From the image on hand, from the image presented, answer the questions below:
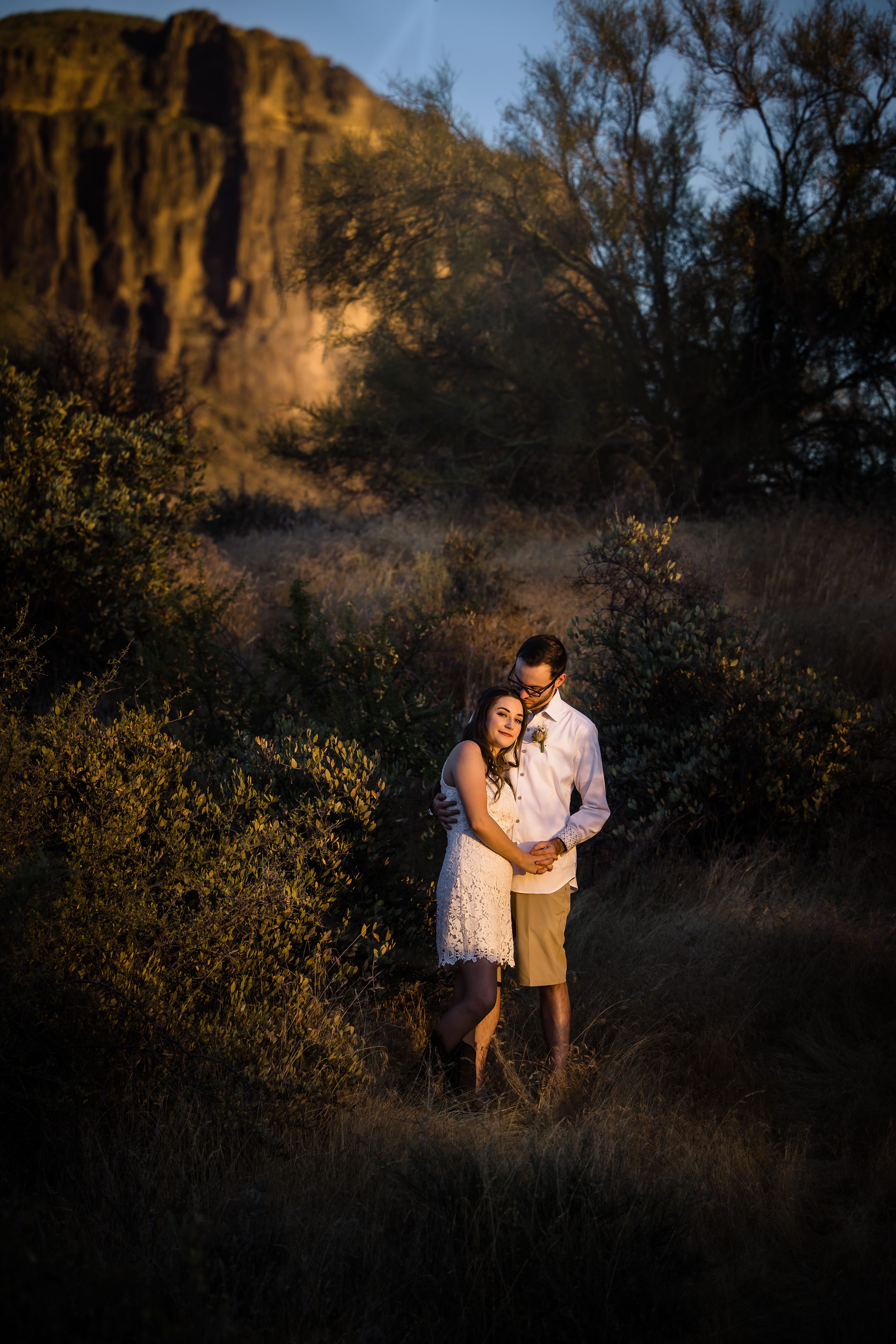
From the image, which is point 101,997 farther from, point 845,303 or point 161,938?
point 845,303

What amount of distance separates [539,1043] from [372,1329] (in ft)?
5.65

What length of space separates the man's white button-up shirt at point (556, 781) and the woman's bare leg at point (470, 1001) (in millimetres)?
325

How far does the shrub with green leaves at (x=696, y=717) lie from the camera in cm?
484

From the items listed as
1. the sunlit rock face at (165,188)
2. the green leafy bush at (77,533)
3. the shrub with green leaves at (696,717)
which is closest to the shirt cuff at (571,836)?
the shrub with green leaves at (696,717)

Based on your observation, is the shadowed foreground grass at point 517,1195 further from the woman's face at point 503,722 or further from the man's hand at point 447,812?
the woman's face at point 503,722

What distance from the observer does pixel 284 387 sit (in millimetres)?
57750

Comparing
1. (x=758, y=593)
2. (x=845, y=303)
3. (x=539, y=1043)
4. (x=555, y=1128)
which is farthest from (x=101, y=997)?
(x=845, y=303)

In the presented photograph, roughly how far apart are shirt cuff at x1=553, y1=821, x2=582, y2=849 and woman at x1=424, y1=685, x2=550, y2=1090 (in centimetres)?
13

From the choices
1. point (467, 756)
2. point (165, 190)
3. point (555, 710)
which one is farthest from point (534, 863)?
point (165, 190)

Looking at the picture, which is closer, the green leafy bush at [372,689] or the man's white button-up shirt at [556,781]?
the man's white button-up shirt at [556,781]

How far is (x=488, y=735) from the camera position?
3.18m

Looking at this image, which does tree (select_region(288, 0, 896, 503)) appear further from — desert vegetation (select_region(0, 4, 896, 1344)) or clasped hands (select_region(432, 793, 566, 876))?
clasped hands (select_region(432, 793, 566, 876))

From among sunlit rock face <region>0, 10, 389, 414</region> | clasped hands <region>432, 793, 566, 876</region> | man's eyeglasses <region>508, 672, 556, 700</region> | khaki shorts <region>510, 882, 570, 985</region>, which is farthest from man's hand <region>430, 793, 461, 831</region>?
sunlit rock face <region>0, 10, 389, 414</region>

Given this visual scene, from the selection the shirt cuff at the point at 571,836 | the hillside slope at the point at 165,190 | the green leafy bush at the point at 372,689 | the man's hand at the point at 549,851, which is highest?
the hillside slope at the point at 165,190
